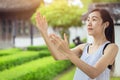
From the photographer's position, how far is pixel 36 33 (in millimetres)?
29516

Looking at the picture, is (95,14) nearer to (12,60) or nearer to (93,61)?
(93,61)

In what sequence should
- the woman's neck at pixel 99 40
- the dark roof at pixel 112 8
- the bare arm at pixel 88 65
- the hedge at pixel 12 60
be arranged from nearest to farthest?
the bare arm at pixel 88 65, the woman's neck at pixel 99 40, the dark roof at pixel 112 8, the hedge at pixel 12 60

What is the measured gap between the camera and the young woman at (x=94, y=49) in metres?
2.86

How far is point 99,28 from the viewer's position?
3.14m

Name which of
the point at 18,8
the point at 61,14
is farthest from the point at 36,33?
the point at 61,14

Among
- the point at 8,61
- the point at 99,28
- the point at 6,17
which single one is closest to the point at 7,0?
the point at 6,17

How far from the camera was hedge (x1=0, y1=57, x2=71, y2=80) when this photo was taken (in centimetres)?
788

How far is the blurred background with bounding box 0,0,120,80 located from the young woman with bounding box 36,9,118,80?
4.28 meters

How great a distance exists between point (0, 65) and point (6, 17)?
17946 millimetres

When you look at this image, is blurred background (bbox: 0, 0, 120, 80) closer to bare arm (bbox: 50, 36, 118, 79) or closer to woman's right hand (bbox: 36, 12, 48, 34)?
woman's right hand (bbox: 36, 12, 48, 34)

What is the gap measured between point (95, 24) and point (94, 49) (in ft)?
0.64

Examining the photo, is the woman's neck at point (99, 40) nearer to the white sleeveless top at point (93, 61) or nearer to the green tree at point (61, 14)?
the white sleeveless top at point (93, 61)

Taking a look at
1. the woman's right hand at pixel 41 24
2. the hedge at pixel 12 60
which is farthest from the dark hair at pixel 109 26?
the hedge at pixel 12 60

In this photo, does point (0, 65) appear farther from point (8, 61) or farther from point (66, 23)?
point (66, 23)
